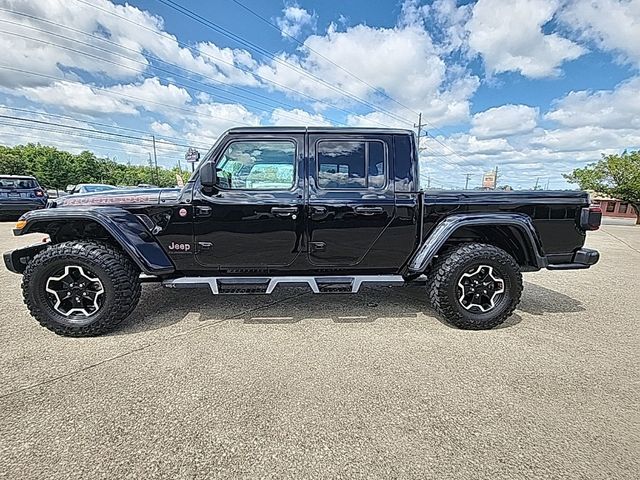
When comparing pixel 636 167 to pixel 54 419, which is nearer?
pixel 54 419

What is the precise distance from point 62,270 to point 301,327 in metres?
2.18

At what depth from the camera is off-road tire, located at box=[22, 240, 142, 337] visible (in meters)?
3.04

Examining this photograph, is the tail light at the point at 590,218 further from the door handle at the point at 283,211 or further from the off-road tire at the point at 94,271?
the off-road tire at the point at 94,271

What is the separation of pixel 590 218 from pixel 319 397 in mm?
3080

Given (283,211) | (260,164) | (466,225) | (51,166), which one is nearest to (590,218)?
(466,225)

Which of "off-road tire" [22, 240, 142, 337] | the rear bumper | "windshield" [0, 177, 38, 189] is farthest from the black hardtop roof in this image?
"windshield" [0, 177, 38, 189]

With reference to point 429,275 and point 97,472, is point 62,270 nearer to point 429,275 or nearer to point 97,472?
point 97,472

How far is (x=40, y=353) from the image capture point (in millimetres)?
2777

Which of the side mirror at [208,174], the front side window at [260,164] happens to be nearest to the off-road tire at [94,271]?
the side mirror at [208,174]

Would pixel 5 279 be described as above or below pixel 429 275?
below

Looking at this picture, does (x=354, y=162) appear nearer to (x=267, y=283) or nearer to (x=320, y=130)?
(x=320, y=130)

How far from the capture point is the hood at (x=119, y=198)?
10.6ft

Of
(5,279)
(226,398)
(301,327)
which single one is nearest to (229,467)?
(226,398)

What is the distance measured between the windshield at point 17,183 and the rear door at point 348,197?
1258cm
